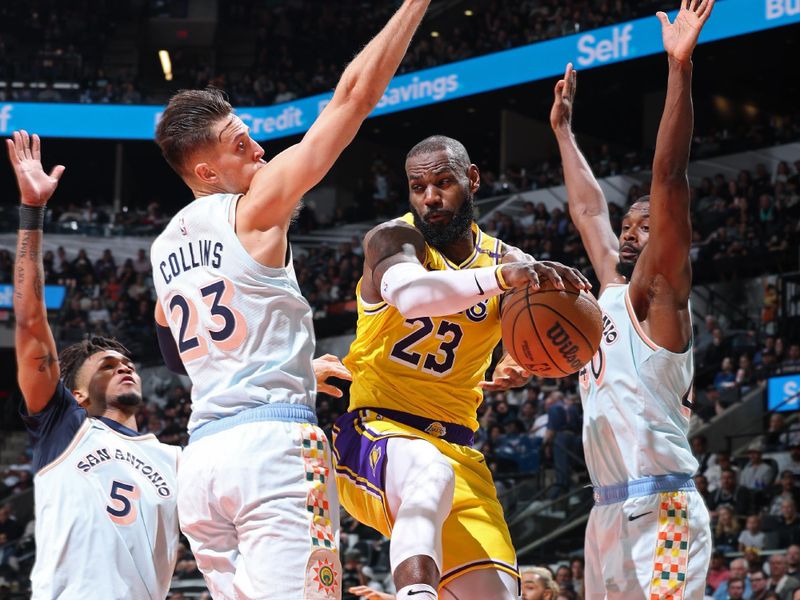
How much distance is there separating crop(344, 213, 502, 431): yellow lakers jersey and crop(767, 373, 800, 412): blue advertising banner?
10.1 metres

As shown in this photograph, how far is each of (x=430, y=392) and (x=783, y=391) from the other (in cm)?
1036

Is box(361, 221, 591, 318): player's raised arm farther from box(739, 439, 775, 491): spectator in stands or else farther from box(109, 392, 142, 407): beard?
box(739, 439, 775, 491): spectator in stands

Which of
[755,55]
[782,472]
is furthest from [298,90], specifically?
[782,472]

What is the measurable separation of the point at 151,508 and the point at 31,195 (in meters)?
1.40

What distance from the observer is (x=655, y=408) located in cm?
464

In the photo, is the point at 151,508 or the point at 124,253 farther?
the point at 124,253

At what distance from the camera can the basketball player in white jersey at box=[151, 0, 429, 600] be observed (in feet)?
11.3

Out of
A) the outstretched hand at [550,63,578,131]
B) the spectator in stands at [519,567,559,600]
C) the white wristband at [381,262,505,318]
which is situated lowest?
the spectator in stands at [519,567,559,600]

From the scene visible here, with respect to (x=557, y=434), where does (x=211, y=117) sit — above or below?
above

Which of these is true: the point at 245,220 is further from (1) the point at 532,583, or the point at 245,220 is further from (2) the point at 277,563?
(1) the point at 532,583

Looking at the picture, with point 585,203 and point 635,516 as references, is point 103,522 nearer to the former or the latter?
point 635,516

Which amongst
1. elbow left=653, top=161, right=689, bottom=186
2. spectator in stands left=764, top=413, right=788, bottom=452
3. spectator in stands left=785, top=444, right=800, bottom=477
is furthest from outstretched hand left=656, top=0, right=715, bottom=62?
spectator in stands left=764, top=413, right=788, bottom=452

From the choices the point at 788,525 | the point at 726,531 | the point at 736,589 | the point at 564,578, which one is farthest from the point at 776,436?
the point at 564,578

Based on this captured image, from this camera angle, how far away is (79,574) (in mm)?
4434
